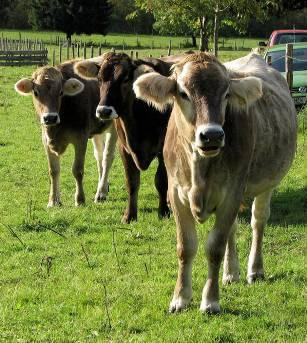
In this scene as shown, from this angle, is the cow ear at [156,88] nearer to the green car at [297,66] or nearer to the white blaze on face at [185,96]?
the white blaze on face at [185,96]

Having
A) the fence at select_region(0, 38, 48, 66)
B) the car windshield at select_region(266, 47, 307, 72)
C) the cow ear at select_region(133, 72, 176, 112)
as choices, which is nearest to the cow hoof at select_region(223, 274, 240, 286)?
the cow ear at select_region(133, 72, 176, 112)

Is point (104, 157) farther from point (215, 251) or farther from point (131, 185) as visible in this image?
point (215, 251)

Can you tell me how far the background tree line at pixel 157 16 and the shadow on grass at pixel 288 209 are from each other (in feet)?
59.8

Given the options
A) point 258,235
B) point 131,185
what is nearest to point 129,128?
point 131,185

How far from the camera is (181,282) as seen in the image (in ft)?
18.9

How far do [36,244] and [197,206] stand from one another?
2.92m

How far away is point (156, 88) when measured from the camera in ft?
17.6

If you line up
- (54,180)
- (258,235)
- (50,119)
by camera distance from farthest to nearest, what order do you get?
1. (54,180)
2. (50,119)
3. (258,235)

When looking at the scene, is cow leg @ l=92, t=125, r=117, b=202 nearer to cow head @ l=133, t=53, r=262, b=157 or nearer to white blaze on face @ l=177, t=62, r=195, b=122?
cow head @ l=133, t=53, r=262, b=157

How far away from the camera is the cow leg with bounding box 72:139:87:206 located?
10055 mm

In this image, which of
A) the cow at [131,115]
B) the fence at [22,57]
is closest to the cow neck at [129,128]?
the cow at [131,115]

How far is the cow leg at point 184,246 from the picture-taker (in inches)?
225

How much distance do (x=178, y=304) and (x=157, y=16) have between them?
1193 inches

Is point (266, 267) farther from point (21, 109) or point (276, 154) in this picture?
point (21, 109)
